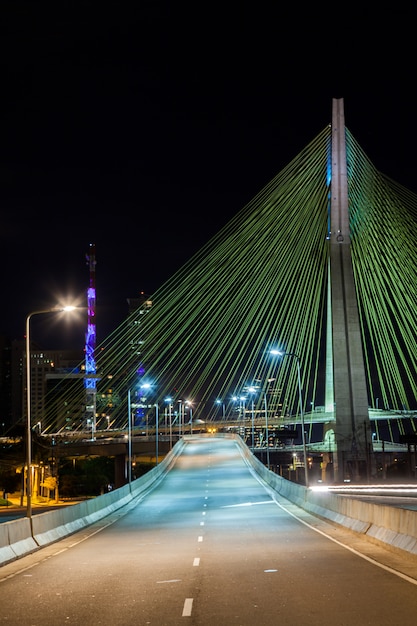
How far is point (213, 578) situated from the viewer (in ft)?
50.7

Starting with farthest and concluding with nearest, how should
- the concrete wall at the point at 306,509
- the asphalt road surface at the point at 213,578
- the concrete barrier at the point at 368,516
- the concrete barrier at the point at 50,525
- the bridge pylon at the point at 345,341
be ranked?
the bridge pylon at the point at 345,341 → the concrete barrier at the point at 50,525 → the concrete wall at the point at 306,509 → the concrete barrier at the point at 368,516 → the asphalt road surface at the point at 213,578

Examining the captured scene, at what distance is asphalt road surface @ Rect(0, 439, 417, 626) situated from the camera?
38.2ft

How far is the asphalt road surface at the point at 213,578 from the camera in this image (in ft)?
38.2

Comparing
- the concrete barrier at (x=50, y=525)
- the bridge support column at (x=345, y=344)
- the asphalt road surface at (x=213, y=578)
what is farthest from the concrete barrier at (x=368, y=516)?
the bridge support column at (x=345, y=344)

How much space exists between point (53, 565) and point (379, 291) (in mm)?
43207

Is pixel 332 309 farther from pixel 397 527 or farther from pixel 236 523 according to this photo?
pixel 397 527

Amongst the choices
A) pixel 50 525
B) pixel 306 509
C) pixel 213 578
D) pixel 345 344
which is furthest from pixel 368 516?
pixel 345 344

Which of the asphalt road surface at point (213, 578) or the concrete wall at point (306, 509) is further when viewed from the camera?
A: the concrete wall at point (306, 509)

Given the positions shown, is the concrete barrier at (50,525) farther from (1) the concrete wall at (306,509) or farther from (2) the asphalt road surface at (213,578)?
(2) the asphalt road surface at (213,578)

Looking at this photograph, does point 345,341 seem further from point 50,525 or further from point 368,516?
point 368,516

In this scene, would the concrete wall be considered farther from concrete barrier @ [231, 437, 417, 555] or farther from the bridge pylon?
the bridge pylon

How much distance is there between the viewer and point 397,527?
19500mm

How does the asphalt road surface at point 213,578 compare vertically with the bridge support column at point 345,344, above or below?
below

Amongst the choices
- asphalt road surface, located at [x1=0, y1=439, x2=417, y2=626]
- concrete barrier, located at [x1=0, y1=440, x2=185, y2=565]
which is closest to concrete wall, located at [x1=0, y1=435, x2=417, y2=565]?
concrete barrier, located at [x1=0, y1=440, x2=185, y2=565]
